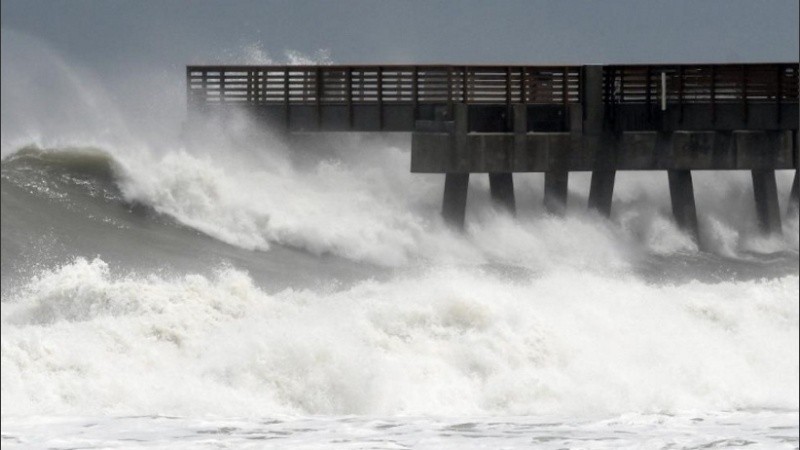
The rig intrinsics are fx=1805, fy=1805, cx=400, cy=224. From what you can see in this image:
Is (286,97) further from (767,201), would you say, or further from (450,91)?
(767,201)

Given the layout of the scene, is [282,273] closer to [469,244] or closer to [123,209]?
[123,209]

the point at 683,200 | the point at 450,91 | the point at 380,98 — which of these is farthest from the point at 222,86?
the point at 683,200

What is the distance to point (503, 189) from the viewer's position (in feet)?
101

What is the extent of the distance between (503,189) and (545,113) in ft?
5.17

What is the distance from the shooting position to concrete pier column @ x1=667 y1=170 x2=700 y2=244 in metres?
31.7

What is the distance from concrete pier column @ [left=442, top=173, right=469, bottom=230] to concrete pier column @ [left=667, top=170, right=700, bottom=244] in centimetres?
411

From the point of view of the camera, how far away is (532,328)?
21656 millimetres

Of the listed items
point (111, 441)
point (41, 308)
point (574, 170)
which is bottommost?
point (111, 441)

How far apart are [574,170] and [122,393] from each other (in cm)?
1367

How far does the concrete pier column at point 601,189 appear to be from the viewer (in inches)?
1208

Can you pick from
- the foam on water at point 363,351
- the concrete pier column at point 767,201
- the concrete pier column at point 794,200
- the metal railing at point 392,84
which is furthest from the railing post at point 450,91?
the concrete pier column at point 794,200

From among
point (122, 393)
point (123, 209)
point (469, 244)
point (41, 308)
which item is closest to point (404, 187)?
point (469, 244)

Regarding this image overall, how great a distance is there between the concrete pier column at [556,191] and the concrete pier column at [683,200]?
7.79 ft

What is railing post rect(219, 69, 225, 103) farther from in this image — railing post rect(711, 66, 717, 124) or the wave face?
railing post rect(711, 66, 717, 124)
